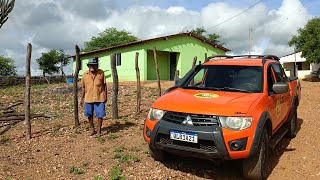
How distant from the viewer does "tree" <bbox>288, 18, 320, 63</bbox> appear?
28.5 meters

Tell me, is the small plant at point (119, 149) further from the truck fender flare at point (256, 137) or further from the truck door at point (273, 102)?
the truck door at point (273, 102)

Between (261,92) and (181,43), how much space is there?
2058 centimetres

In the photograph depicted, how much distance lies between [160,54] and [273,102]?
2090cm

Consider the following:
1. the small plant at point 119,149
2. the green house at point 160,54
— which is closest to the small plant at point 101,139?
the small plant at point 119,149

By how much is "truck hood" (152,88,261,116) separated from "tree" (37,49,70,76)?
1320 inches

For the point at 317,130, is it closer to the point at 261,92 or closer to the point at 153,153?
the point at 261,92

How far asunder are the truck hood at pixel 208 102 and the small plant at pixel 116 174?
1.14 metres

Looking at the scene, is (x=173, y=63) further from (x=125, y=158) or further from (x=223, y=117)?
(x=223, y=117)

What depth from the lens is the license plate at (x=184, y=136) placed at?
14.8ft

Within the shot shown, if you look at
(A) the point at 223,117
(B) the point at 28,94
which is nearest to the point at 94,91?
(B) the point at 28,94

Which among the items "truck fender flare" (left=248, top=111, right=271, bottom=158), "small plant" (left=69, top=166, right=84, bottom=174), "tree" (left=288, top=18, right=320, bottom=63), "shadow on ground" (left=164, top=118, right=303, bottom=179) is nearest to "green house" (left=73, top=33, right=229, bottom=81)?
"tree" (left=288, top=18, right=320, bottom=63)

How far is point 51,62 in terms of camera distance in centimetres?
3738

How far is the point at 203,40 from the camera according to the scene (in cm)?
2661

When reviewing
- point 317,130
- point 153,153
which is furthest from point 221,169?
point 317,130
